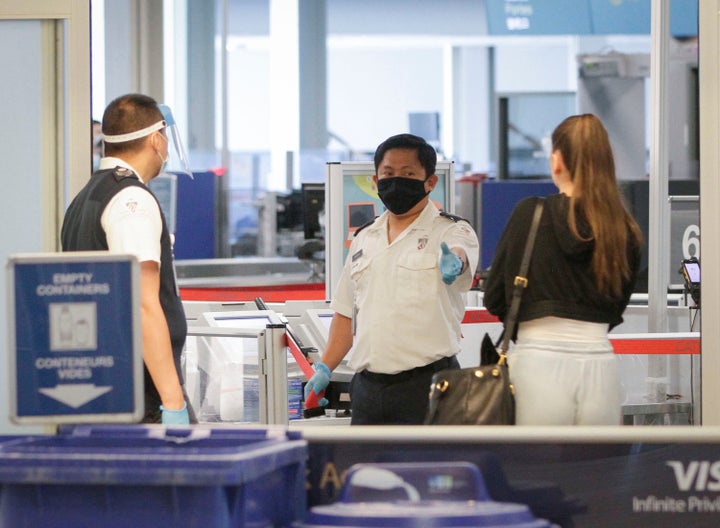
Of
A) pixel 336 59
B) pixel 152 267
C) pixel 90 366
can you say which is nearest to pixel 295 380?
pixel 152 267

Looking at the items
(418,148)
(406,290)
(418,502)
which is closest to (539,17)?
(418,148)

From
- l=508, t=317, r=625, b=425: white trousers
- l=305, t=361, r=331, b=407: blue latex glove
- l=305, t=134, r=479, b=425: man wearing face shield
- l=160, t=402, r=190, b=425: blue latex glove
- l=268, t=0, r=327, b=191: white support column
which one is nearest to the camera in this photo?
l=508, t=317, r=625, b=425: white trousers

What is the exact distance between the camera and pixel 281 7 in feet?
50.4

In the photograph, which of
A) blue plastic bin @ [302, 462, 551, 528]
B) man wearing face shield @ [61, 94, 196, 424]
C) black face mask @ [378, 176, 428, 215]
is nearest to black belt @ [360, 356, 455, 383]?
black face mask @ [378, 176, 428, 215]

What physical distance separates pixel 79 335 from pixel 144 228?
822 millimetres

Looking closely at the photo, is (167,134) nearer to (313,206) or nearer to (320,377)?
(320,377)

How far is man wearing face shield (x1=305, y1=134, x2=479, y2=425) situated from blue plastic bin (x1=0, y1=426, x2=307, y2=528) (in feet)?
3.93

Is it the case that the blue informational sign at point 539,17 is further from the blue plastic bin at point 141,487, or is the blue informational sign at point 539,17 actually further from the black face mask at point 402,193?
the blue plastic bin at point 141,487

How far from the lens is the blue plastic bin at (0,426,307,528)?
2.00m

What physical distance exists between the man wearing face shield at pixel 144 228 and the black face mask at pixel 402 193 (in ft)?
2.20

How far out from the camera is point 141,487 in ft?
6.69

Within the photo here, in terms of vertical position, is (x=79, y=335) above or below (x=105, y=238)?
below

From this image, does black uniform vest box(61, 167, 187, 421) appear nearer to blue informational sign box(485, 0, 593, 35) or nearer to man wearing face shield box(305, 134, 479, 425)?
man wearing face shield box(305, 134, 479, 425)

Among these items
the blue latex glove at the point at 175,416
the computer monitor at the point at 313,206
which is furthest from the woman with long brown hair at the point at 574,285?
the computer monitor at the point at 313,206
